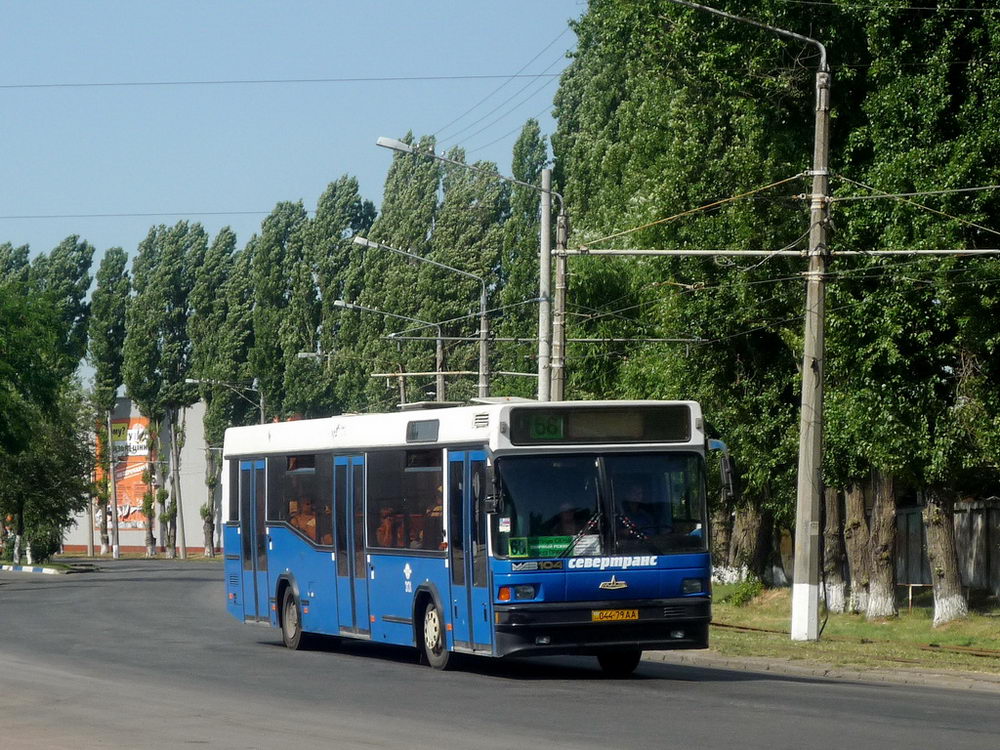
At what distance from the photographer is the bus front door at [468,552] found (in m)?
18.2

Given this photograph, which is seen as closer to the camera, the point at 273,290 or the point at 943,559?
the point at 943,559

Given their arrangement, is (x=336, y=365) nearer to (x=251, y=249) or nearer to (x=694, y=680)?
(x=251, y=249)

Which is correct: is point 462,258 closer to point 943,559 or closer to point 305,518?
point 943,559

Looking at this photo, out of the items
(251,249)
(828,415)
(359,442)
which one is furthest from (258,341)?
(359,442)

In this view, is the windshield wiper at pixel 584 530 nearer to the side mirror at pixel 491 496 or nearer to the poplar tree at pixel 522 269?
the side mirror at pixel 491 496

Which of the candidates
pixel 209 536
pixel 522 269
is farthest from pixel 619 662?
pixel 209 536

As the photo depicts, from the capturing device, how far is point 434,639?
19.7 m

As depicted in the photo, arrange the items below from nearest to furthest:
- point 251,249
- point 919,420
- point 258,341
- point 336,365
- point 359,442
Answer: point 359,442, point 919,420, point 336,365, point 258,341, point 251,249

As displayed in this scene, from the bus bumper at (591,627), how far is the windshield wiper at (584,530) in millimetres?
516

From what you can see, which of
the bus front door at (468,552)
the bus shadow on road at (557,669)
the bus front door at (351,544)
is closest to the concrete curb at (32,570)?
the bus shadow on road at (557,669)

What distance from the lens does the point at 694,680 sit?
18484mm

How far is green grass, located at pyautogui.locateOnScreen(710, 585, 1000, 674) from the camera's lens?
829 inches

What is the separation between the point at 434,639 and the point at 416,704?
4188 mm

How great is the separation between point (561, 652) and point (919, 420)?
1295 centimetres
